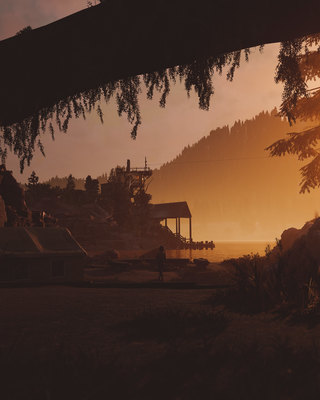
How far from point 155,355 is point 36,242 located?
17136 millimetres

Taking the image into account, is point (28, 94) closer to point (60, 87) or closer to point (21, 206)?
point (60, 87)

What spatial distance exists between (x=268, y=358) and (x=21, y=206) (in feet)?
88.2

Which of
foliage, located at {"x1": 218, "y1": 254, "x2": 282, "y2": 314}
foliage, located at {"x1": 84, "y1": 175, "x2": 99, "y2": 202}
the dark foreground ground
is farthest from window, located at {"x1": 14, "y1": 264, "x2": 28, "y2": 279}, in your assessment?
foliage, located at {"x1": 84, "y1": 175, "x2": 99, "y2": 202}

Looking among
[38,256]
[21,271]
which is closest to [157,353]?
[38,256]

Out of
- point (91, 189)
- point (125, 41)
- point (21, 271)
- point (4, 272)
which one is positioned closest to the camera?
point (125, 41)

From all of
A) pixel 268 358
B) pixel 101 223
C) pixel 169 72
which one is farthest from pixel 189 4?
pixel 101 223

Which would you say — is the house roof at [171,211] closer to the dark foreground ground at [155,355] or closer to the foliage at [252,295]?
the foliage at [252,295]

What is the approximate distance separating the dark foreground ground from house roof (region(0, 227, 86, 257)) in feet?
41.5

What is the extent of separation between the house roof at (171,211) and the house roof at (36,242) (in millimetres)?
51752

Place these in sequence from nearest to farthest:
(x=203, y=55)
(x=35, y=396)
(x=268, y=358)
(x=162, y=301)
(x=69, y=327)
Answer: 1. (x=35, y=396)
2. (x=203, y=55)
3. (x=268, y=358)
4. (x=69, y=327)
5. (x=162, y=301)

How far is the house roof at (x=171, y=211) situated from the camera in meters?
73.9

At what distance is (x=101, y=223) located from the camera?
64688 millimetres

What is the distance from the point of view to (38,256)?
20266mm

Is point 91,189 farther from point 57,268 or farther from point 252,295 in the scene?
point 252,295
